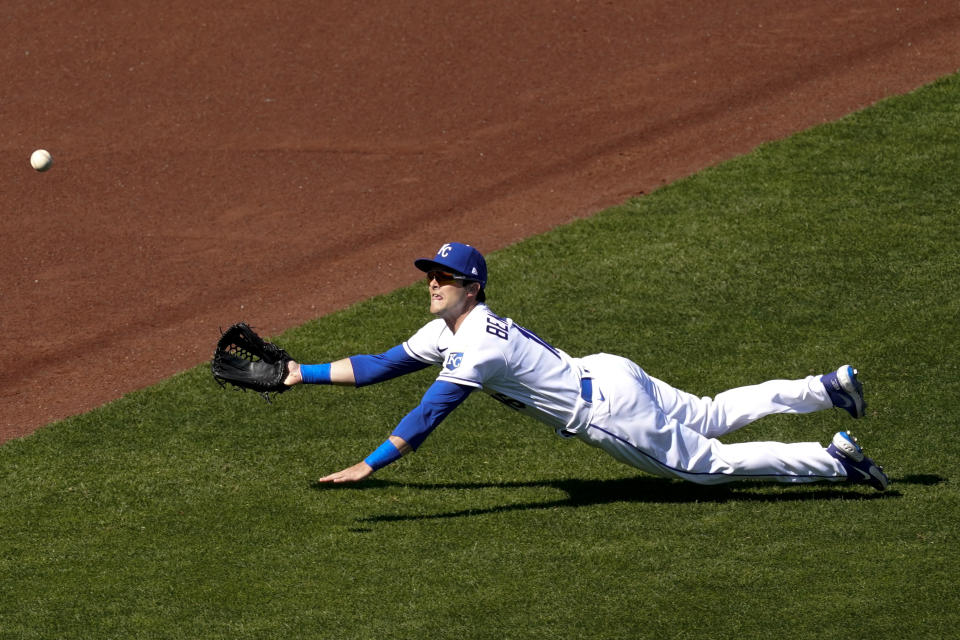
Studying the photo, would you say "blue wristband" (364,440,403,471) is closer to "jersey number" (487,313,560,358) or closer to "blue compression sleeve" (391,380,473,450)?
"blue compression sleeve" (391,380,473,450)

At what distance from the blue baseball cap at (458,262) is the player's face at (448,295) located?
0.05m

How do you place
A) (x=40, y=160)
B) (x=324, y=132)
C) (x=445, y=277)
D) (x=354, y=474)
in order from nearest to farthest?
1. (x=354, y=474)
2. (x=445, y=277)
3. (x=40, y=160)
4. (x=324, y=132)

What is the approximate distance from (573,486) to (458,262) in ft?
4.68

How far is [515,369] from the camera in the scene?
6227 millimetres

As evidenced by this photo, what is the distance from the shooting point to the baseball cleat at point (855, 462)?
622cm

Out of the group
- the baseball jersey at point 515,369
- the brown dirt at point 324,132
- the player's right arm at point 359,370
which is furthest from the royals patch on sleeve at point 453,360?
the brown dirt at point 324,132

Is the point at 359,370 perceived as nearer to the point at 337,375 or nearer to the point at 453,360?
the point at 337,375

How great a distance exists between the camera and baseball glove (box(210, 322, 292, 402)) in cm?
676

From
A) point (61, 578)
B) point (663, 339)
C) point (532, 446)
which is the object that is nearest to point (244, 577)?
point (61, 578)

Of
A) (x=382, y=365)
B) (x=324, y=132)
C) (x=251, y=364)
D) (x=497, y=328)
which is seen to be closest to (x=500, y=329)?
(x=497, y=328)

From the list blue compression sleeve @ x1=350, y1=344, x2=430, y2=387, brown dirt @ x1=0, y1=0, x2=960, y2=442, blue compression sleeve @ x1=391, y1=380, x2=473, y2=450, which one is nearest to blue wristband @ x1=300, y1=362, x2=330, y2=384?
blue compression sleeve @ x1=350, y1=344, x2=430, y2=387

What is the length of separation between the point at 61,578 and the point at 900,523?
12.7 ft

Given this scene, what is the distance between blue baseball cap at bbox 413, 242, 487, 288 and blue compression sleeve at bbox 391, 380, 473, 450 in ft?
1.77

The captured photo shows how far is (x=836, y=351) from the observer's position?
804cm
